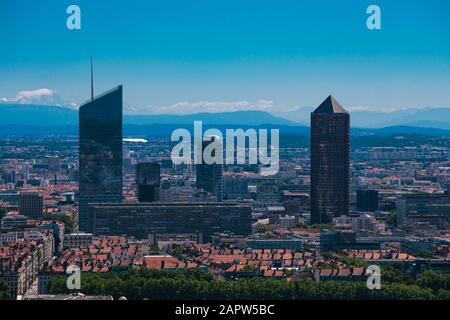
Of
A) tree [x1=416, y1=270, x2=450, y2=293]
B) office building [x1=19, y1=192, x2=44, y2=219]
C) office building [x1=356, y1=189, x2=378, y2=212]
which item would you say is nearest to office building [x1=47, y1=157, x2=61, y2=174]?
office building [x1=19, y1=192, x2=44, y2=219]

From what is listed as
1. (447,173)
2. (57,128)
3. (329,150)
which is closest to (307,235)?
(329,150)

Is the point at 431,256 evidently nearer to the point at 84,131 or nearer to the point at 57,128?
the point at 84,131

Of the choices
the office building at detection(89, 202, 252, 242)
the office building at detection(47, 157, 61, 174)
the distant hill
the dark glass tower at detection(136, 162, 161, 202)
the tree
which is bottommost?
the tree

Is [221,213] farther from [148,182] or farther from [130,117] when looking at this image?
[130,117]

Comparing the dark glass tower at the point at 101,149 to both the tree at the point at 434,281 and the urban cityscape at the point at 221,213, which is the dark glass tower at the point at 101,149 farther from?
the tree at the point at 434,281

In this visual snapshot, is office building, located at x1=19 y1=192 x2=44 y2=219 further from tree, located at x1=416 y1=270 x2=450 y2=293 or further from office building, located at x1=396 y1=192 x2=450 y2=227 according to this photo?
tree, located at x1=416 y1=270 x2=450 y2=293

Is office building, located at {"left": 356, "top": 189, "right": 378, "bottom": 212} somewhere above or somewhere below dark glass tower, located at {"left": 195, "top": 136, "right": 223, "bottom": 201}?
below

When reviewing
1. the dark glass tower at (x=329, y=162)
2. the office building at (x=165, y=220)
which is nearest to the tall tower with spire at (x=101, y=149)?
the office building at (x=165, y=220)
